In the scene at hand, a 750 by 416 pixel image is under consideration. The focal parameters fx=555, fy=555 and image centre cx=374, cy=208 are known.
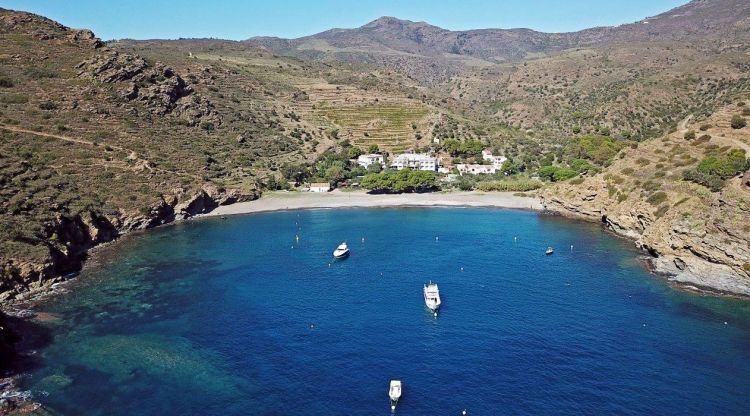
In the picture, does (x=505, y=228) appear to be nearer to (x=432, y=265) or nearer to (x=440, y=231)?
(x=440, y=231)

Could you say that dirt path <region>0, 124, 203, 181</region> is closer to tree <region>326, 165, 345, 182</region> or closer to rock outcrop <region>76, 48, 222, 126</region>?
rock outcrop <region>76, 48, 222, 126</region>

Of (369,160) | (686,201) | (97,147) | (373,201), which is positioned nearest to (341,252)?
(373,201)

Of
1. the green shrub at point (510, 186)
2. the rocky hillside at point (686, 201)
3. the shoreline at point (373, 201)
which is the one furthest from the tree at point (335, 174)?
the rocky hillside at point (686, 201)

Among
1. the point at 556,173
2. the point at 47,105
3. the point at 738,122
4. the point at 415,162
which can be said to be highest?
the point at 47,105

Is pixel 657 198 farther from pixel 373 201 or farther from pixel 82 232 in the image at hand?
pixel 82 232

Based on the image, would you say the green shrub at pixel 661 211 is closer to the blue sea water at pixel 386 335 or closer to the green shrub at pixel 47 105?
the blue sea water at pixel 386 335

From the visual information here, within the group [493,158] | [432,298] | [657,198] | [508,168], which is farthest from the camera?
[493,158]

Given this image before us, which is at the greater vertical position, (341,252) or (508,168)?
(508,168)

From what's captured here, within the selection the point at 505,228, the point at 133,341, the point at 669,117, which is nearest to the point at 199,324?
the point at 133,341
